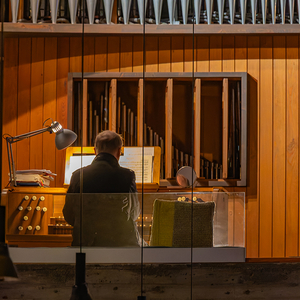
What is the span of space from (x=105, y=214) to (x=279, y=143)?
1.81 metres

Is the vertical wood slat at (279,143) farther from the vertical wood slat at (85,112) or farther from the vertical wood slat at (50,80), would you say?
the vertical wood slat at (50,80)

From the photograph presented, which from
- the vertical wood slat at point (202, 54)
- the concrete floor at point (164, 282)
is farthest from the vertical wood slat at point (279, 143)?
the concrete floor at point (164, 282)

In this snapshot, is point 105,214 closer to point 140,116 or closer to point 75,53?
point 140,116

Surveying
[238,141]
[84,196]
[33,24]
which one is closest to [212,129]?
[238,141]

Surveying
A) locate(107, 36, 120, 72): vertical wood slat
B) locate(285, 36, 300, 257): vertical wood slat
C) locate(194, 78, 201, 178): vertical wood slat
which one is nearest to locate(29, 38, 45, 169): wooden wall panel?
locate(107, 36, 120, 72): vertical wood slat

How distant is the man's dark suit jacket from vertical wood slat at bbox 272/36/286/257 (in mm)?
1638

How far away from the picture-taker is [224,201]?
1491 mm

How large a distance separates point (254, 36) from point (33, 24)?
143cm

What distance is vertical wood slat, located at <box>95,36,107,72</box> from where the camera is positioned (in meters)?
2.60

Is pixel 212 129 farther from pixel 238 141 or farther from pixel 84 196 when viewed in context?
pixel 84 196

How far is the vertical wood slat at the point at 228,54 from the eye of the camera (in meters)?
2.65

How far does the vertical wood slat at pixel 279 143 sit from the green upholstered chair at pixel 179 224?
4.40 ft

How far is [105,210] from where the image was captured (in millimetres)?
1146

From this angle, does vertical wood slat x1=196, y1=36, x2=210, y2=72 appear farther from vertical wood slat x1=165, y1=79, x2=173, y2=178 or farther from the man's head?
the man's head
